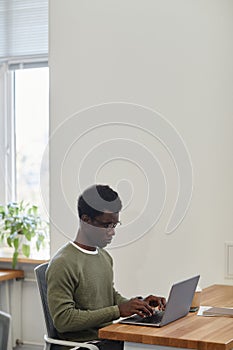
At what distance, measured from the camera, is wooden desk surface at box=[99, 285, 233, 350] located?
82.1 inches

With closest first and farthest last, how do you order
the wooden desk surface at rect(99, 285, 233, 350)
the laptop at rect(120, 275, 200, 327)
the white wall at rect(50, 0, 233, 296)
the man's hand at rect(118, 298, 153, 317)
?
the wooden desk surface at rect(99, 285, 233, 350) → the laptop at rect(120, 275, 200, 327) → the man's hand at rect(118, 298, 153, 317) → the white wall at rect(50, 0, 233, 296)

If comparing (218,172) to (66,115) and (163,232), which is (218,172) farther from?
(66,115)

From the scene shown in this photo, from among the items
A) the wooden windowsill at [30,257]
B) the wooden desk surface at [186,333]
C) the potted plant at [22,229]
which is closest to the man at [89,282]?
the wooden desk surface at [186,333]

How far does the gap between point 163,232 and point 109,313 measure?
2.82 feet

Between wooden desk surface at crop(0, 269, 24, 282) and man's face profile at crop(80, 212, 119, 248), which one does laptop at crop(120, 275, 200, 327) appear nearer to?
man's face profile at crop(80, 212, 119, 248)

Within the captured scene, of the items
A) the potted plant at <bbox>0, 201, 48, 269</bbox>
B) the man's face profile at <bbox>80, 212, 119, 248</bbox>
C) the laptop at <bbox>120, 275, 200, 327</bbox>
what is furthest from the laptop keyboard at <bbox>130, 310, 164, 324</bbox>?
the potted plant at <bbox>0, 201, 48, 269</bbox>

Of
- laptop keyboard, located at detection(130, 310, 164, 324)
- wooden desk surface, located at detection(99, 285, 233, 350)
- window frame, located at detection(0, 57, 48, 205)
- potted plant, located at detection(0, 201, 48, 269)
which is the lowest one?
wooden desk surface, located at detection(99, 285, 233, 350)

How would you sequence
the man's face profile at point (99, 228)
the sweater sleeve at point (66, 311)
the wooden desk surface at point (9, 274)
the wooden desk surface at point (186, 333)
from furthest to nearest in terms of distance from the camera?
the wooden desk surface at point (9, 274), the man's face profile at point (99, 228), the sweater sleeve at point (66, 311), the wooden desk surface at point (186, 333)

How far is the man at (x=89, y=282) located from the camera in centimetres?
254

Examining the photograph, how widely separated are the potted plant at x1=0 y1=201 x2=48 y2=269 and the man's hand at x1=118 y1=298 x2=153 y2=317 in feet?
A: 5.37

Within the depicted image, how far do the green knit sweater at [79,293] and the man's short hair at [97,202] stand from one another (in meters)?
0.15

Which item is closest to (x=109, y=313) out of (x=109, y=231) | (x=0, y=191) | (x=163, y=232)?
(x=109, y=231)

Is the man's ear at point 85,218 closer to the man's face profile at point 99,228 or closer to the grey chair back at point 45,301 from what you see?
the man's face profile at point 99,228

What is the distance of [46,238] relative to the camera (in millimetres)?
4203
